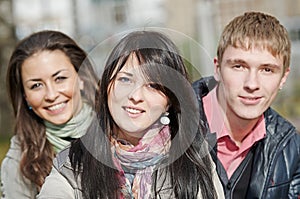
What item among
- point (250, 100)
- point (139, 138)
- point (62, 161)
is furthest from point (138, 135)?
point (250, 100)

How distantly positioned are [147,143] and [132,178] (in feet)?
0.44

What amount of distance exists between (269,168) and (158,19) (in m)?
7.93

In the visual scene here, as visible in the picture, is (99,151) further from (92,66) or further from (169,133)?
(92,66)

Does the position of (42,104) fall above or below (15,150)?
above

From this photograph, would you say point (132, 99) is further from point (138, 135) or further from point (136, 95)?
point (138, 135)

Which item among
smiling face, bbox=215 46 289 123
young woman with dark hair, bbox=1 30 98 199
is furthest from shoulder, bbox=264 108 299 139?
young woman with dark hair, bbox=1 30 98 199

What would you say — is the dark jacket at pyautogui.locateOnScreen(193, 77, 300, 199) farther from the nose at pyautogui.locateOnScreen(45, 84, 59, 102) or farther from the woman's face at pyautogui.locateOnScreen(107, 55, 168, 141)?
the nose at pyautogui.locateOnScreen(45, 84, 59, 102)

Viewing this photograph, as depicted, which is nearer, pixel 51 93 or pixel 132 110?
pixel 132 110

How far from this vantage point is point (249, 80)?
272cm

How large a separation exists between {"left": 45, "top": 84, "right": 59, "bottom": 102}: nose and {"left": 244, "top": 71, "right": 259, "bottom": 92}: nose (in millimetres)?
894

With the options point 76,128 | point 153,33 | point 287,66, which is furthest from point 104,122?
point 287,66

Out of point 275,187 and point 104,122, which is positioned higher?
point 104,122

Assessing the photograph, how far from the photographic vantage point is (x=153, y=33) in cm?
239

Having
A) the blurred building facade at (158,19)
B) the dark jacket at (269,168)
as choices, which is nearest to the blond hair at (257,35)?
the dark jacket at (269,168)
